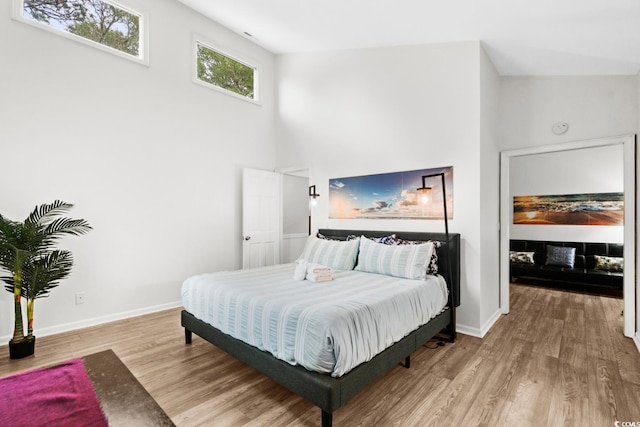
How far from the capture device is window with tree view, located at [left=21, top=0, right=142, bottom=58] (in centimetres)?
330

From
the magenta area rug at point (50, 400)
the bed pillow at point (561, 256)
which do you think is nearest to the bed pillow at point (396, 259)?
the magenta area rug at point (50, 400)

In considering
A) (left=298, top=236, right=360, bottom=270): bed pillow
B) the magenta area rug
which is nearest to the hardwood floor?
the magenta area rug

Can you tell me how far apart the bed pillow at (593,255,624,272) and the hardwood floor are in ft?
7.40

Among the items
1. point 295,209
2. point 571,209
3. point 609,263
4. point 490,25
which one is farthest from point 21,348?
point 571,209

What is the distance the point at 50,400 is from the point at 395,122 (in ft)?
12.9

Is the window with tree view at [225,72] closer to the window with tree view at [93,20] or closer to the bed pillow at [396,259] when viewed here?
the window with tree view at [93,20]

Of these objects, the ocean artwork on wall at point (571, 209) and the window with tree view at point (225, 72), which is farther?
the ocean artwork on wall at point (571, 209)

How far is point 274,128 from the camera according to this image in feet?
18.4

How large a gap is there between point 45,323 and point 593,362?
5.25 meters

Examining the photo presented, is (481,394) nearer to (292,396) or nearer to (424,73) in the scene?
(292,396)

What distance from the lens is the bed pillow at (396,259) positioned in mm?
3096

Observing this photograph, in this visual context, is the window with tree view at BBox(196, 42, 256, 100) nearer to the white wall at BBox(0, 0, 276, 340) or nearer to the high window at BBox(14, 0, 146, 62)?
the white wall at BBox(0, 0, 276, 340)

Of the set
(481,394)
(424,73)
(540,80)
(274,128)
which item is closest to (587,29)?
(540,80)

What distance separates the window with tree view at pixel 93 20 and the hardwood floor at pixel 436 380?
3.31m
